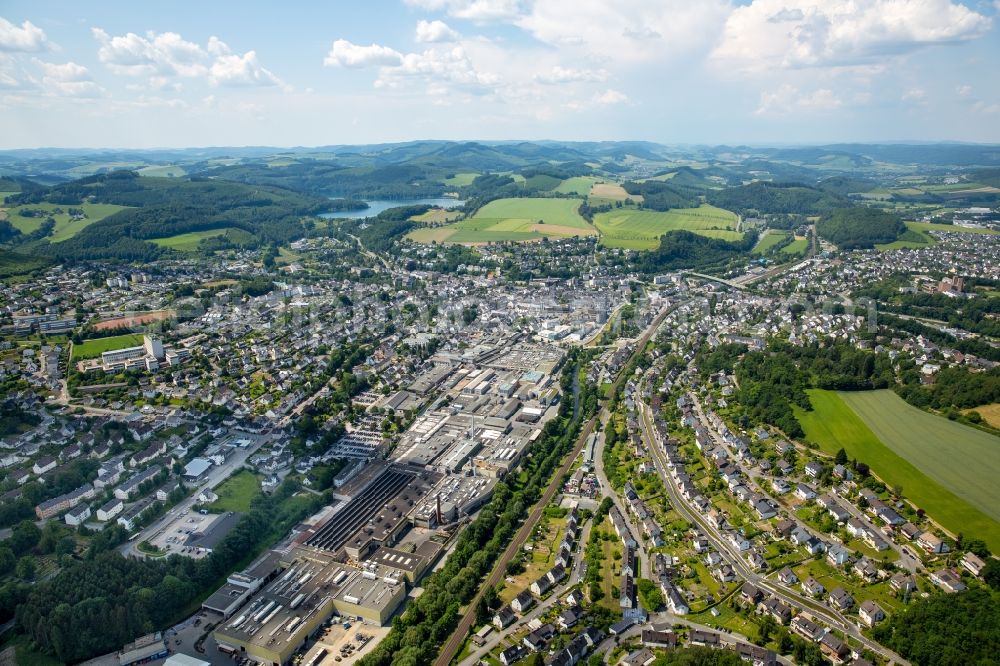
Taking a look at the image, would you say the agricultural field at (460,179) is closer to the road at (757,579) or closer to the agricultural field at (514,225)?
the agricultural field at (514,225)

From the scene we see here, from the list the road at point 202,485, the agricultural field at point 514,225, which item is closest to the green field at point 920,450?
the road at point 202,485

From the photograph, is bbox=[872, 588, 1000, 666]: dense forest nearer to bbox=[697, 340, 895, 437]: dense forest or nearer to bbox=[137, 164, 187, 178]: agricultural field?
bbox=[697, 340, 895, 437]: dense forest

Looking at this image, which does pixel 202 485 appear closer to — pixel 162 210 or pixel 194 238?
pixel 194 238

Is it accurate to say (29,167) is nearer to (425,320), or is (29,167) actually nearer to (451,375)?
(425,320)

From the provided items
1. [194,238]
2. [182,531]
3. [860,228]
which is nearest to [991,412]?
[182,531]

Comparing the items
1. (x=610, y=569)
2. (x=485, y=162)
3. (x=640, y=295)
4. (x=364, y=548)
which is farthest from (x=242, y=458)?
(x=485, y=162)

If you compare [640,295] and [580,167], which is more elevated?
[580,167]

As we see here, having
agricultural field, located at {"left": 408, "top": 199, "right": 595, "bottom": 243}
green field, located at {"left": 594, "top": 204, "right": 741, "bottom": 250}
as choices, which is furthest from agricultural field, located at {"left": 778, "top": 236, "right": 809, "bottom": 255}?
agricultural field, located at {"left": 408, "top": 199, "right": 595, "bottom": 243}
